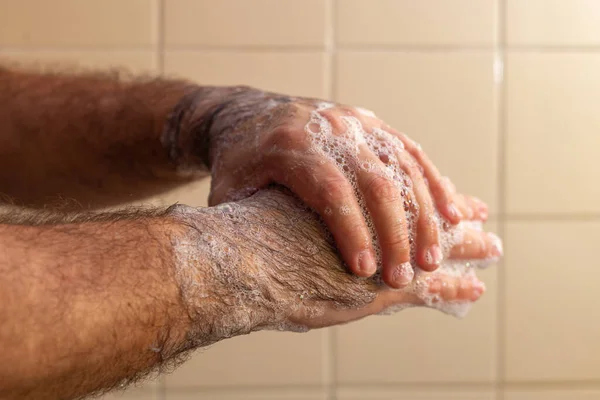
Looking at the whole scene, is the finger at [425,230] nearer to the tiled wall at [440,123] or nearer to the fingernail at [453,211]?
the fingernail at [453,211]

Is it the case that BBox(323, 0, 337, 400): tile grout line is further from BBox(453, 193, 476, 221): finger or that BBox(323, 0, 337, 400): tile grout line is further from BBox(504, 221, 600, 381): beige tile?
BBox(453, 193, 476, 221): finger

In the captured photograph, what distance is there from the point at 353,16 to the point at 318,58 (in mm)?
91

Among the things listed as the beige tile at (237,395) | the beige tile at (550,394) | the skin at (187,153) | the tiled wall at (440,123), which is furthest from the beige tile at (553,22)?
the beige tile at (237,395)

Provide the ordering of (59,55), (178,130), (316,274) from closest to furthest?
(316,274) < (178,130) < (59,55)

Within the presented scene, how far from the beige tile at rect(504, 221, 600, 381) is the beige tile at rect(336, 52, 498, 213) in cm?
11

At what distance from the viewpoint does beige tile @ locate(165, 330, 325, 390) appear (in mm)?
907

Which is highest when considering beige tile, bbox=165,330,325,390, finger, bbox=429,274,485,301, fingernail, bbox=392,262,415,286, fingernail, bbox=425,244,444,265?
fingernail, bbox=425,244,444,265

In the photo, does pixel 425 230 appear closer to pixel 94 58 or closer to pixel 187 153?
pixel 187 153

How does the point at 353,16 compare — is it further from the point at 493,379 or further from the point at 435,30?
the point at 493,379

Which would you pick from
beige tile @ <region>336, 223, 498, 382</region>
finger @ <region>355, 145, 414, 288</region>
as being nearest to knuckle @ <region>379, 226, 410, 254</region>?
finger @ <region>355, 145, 414, 288</region>

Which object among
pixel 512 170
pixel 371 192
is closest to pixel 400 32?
pixel 512 170

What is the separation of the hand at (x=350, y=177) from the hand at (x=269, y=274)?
0.06 ft

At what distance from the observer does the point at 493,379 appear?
0.94 metres

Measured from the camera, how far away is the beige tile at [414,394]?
0.92m
